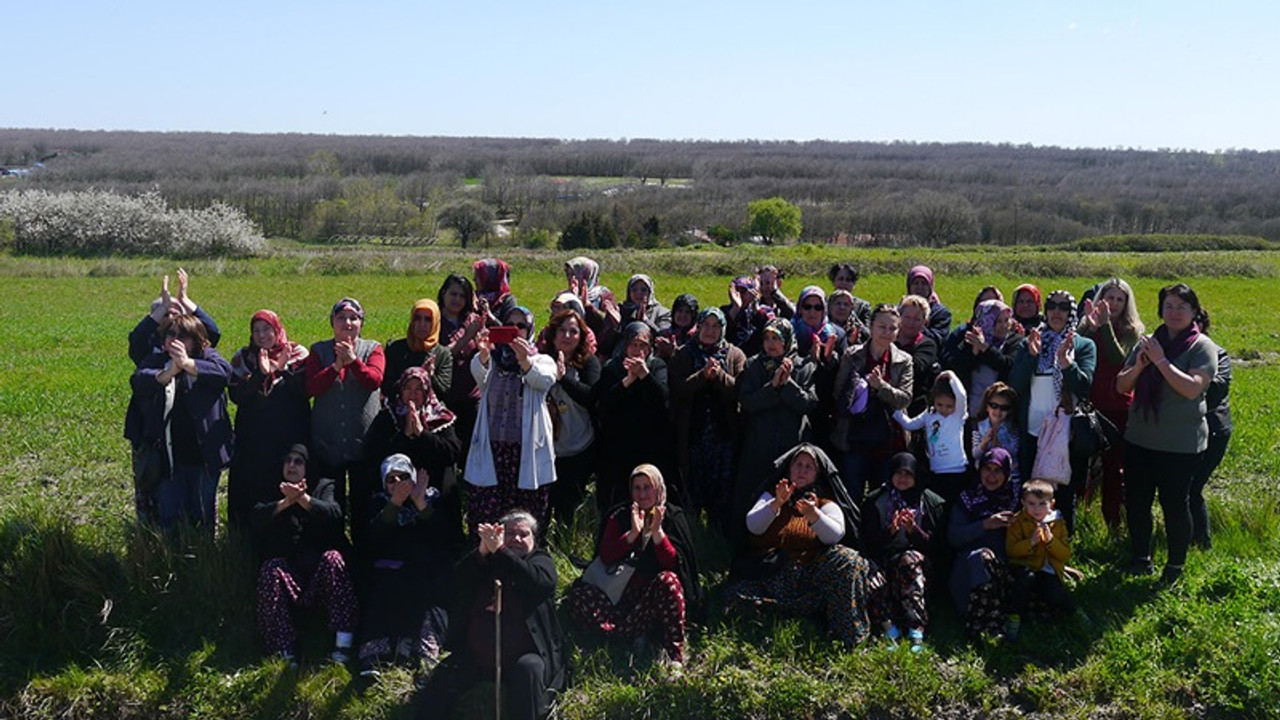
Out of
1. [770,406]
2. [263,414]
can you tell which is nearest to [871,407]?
[770,406]

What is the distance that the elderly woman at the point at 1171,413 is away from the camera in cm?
569

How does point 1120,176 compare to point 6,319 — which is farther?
point 1120,176

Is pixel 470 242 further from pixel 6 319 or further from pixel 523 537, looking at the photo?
pixel 523 537

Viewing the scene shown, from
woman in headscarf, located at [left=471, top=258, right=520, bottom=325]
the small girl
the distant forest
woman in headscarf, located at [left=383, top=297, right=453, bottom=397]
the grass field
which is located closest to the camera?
the grass field

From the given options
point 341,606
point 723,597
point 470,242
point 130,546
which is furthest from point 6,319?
point 470,242

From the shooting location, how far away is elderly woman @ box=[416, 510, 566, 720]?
495cm

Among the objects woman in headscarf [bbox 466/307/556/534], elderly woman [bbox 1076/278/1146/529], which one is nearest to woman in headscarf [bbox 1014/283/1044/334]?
elderly woman [bbox 1076/278/1146/529]

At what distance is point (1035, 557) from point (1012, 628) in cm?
45

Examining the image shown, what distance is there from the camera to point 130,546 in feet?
19.6

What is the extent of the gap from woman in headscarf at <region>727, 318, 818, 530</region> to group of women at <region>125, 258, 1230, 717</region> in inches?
0.6

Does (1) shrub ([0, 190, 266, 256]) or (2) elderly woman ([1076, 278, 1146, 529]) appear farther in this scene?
(1) shrub ([0, 190, 266, 256])

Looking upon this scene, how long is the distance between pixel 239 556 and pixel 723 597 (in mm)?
3087

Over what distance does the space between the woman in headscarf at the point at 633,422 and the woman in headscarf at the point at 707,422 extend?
174 millimetres

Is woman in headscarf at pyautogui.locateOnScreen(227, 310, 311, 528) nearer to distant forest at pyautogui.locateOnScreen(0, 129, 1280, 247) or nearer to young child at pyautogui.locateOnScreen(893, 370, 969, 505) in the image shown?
young child at pyautogui.locateOnScreen(893, 370, 969, 505)
